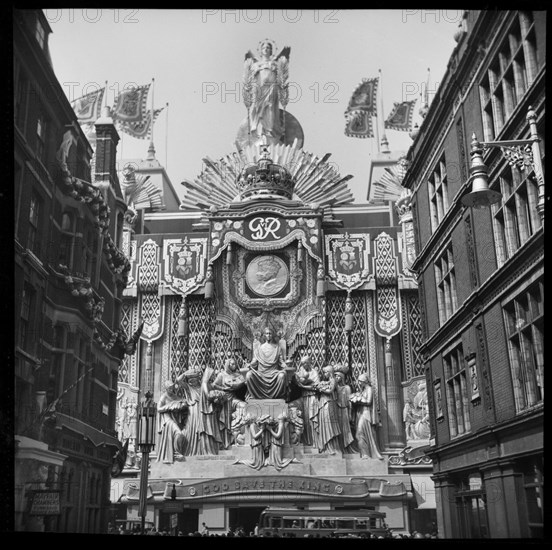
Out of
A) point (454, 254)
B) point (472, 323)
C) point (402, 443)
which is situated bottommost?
point (402, 443)

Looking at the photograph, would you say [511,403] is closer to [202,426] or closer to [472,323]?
[472,323]

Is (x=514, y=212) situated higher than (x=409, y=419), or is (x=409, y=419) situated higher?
(x=514, y=212)

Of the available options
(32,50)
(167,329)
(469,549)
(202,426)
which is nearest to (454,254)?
(469,549)

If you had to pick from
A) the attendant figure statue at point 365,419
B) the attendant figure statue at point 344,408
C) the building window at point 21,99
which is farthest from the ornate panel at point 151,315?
the building window at point 21,99

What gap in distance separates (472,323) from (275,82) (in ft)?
59.8

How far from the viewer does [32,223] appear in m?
14.9

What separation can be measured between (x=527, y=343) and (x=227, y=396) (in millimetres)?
16389

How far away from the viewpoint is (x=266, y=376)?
90.1 ft

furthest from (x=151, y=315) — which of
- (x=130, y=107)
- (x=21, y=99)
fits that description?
(x=21, y=99)

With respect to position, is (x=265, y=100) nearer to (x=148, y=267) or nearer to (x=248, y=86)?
(x=248, y=86)

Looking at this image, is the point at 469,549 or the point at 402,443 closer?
the point at 469,549

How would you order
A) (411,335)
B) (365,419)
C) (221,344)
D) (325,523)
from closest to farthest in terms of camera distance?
(325,523) → (365,419) → (221,344) → (411,335)

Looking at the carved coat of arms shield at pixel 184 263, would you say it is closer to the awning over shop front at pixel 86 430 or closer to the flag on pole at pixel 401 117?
the flag on pole at pixel 401 117

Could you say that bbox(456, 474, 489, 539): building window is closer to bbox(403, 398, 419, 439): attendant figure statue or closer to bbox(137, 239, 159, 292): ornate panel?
bbox(403, 398, 419, 439): attendant figure statue
